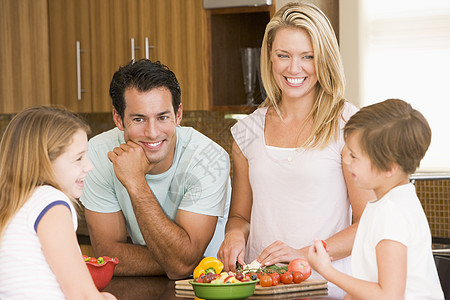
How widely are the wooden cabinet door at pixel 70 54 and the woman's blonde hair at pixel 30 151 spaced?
2015 millimetres

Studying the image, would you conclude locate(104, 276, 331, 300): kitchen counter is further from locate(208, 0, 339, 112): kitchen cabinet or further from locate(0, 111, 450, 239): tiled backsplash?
locate(0, 111, 450, 239): tiled backsplash

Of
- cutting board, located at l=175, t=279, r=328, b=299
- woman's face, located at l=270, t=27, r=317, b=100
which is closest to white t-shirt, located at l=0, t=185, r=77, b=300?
cutting board, located at l=175, t=279, r=328, b=299

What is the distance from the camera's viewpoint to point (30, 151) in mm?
1442

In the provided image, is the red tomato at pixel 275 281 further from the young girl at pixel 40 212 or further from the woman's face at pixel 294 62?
the woman's face at pixel 294 62

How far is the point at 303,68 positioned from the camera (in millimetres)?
1869

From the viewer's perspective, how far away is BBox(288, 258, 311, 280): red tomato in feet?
5.17

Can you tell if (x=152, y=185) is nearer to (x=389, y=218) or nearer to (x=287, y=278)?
(x=287, y=278)

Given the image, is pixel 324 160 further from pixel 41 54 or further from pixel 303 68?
pixel 41 54

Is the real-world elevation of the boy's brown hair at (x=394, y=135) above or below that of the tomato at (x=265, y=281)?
above

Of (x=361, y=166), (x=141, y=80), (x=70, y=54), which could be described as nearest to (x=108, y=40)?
(x=70, y=54)

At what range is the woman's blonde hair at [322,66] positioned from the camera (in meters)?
1.85

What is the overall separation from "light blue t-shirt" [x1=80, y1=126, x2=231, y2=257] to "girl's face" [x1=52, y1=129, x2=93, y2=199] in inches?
24.0

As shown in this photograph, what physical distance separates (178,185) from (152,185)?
0.09m

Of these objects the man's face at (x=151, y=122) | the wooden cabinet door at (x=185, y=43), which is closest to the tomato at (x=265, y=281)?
the man's face at (x=151, y=122)
